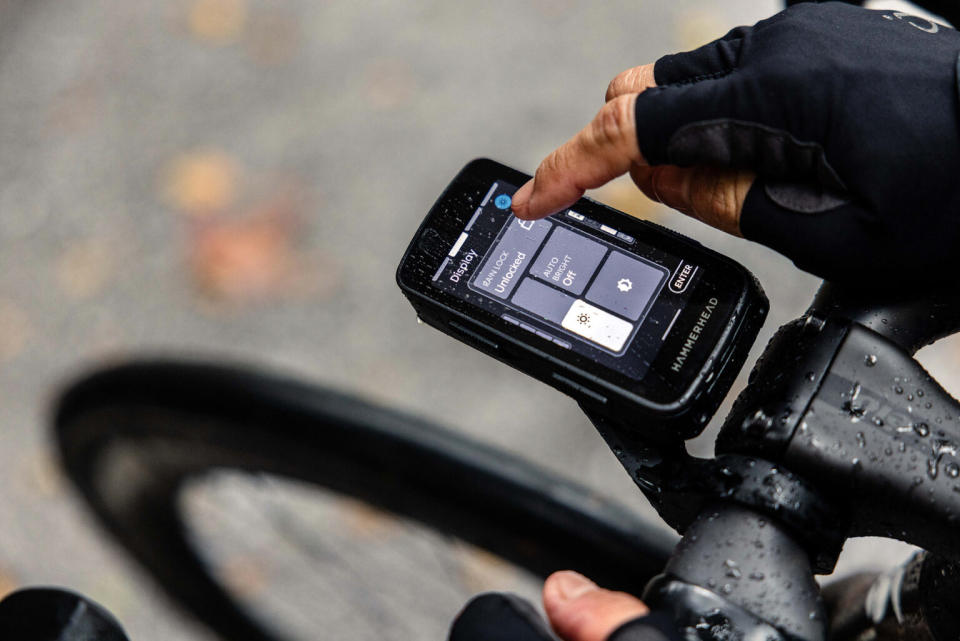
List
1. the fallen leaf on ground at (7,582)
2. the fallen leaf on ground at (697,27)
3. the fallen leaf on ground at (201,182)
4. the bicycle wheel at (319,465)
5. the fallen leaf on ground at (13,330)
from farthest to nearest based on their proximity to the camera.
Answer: the fallen leaf on ground at (697,27), the fallen leaf on ground at (201,182), the fallen leaf on ground at (13,330), the fallen leaf on ground at (7,582), the bicycle wheel at (319,465)

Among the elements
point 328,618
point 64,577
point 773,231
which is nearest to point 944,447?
point 773,231

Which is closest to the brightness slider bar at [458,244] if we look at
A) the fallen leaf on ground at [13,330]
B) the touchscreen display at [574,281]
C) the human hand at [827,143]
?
the touchscreen display at [574,281]

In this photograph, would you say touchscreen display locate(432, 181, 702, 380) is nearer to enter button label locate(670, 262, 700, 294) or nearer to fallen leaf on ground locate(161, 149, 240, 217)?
enter button label locate(670, 262, 700, 294)

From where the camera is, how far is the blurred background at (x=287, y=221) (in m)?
1.90

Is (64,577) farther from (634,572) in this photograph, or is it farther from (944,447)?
(944,447)

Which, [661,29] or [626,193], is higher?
[661,29]

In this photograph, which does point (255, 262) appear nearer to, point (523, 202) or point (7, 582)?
point (7, 582)

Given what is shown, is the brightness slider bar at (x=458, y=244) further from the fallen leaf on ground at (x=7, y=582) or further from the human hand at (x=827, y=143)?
the fallen leaf on ground at (x=7, y=582)

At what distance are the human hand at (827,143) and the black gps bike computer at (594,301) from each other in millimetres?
83

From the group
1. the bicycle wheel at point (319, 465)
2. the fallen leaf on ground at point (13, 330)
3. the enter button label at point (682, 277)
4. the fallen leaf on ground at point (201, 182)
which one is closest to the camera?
the enter button label at point (682, 277)

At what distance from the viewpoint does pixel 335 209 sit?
2.24m

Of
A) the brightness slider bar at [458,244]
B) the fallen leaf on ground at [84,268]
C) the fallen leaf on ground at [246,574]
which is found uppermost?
the brightness slider bar at [458,244]

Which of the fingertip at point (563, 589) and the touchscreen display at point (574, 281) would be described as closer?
the fingertip at point (563, 589)

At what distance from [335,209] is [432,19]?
608mm
